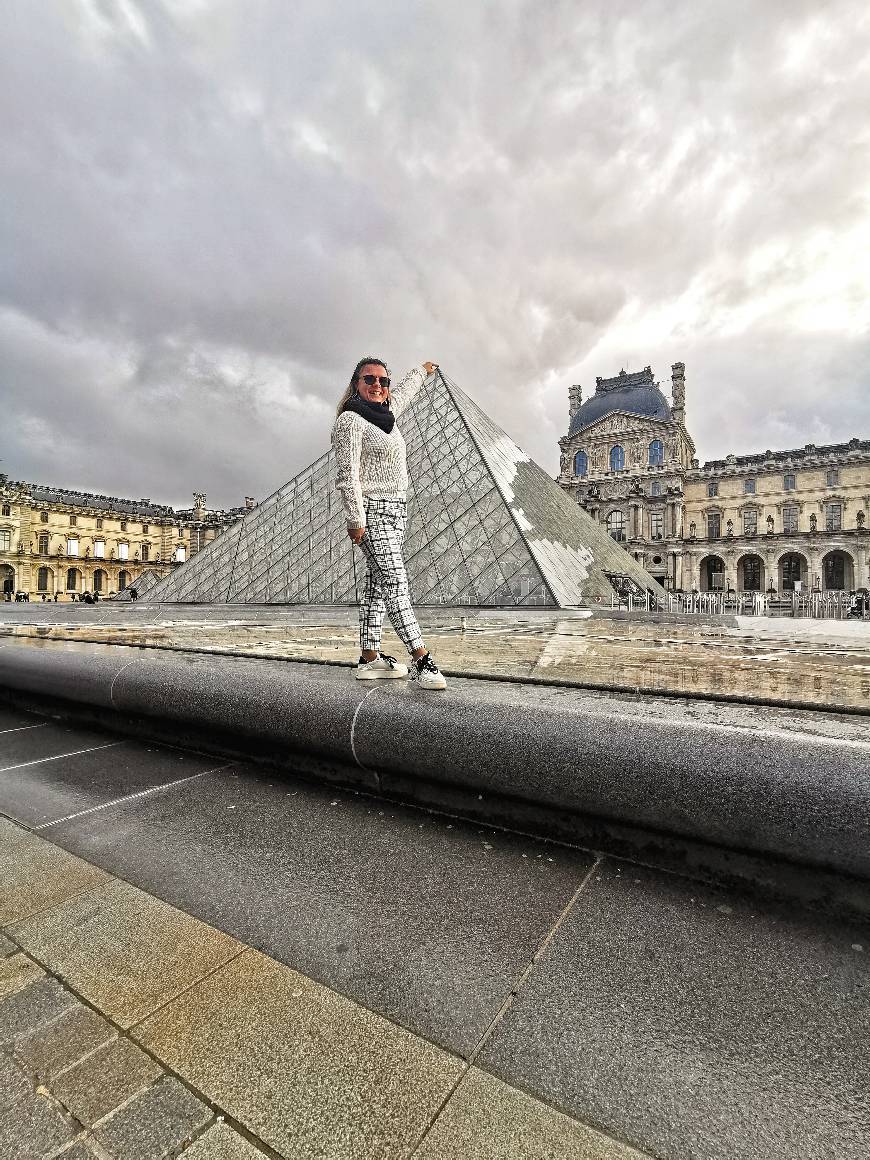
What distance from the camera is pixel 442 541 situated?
47.6 ft

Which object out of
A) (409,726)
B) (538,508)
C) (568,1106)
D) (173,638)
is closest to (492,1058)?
(568,1106)

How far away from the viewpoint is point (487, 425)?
→ 20453 millimetres

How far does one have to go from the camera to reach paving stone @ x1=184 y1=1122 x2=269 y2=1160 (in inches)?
29.4

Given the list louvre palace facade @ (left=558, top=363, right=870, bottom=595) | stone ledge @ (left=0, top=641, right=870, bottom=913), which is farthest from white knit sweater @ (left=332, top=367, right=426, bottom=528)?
louvre palace facade @ (left=558, top=363, right=870, bottom=595)

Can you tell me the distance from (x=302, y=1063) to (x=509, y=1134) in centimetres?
35

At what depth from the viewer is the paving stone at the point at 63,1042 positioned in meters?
0.90

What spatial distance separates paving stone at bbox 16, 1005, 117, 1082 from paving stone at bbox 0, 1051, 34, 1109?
0.01 meters

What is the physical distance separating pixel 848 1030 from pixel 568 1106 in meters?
0.54

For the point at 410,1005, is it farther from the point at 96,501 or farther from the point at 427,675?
the point at 96,501

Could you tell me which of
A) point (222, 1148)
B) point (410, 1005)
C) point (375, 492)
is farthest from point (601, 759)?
point (375, 492)

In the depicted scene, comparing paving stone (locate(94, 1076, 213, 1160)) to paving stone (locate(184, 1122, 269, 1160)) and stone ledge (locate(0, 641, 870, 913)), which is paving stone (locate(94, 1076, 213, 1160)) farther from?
stone ledge (locate(0, 641, 870, 913))

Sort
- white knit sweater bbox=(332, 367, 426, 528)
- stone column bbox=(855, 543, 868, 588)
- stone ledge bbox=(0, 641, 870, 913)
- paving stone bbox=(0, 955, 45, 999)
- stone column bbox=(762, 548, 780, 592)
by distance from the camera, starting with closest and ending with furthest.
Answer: paving stone bbox=(0, 955, 45, 999)
stone ledge bbox=(0, 641, 870, 913)
white knit sweater bbox=(332, 367, 426, 528)
stone column bbox=(855, 543, 868, 588)
stone column bbox=(762, 548, 780, 592)

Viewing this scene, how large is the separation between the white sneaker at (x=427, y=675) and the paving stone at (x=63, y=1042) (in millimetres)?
1400

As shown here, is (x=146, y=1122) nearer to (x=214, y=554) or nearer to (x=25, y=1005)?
(x=25, y=1005)
